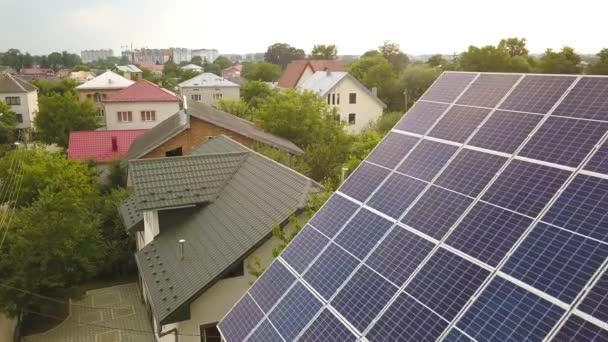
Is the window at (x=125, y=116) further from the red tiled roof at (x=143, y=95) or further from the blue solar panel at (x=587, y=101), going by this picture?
the blue solar panel at (x=587, y=101)

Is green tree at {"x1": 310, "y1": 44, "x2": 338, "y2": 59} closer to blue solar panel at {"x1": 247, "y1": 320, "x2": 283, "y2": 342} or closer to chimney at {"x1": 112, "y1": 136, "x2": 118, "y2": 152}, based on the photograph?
chimney at {"x1": 112, "y1": 136, "x2": 118, "y2": 152}

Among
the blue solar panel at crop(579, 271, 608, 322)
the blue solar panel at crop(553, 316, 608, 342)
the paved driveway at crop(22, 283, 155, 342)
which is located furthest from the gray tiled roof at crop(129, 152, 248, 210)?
the blue solar panel at crop(579, 271, 608, 322)

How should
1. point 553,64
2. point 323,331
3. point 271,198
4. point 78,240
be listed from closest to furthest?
1. point 323,331
2. point 271,198
3. point 78,240
4. point 553,64

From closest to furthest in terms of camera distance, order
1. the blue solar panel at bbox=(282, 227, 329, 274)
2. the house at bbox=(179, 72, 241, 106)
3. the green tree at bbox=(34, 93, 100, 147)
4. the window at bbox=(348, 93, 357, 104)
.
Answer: the blue solar panel at bbox=(282, 227, 329, 274) → the green tree at bbox=(34, 93, 100, 147) → the window at bbox=(348, 93, 357, 104) → the house at bbox=(179, 72, 241, 106)

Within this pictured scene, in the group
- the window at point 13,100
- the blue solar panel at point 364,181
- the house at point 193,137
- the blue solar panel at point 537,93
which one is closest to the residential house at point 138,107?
the house at point 193,137

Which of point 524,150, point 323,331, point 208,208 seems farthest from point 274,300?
point 208,208

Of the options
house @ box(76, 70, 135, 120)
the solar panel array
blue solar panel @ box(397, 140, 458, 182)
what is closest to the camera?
Result: the solar panel array

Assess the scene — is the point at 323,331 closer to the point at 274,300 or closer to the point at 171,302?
the point at 274,300
